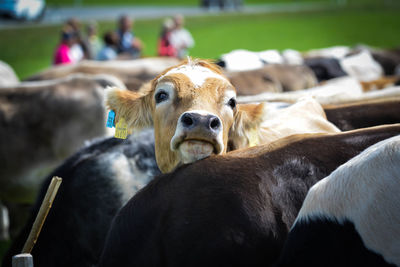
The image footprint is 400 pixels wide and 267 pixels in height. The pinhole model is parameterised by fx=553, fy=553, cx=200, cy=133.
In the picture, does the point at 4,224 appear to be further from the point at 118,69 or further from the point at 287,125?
the point at 287,125

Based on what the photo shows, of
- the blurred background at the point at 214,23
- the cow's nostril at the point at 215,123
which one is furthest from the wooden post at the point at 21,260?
the blurred background at the point at 214,23

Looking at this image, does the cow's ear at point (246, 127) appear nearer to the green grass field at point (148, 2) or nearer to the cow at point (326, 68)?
the cow at point (326, 68)

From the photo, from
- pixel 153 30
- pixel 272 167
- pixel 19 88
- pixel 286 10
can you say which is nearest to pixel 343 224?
pixel 272 167

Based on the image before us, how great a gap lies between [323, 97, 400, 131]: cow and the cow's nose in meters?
1.30

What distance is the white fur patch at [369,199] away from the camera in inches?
70.0

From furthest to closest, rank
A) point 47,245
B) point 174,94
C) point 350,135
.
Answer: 1. point 47,245
2. point 174,94
3. point 350,135

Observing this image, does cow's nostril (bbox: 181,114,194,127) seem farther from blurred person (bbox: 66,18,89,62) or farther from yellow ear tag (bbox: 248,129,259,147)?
blurred person (bbox: 66,18,89,62)

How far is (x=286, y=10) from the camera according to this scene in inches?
1046

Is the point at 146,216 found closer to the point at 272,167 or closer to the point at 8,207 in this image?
the point at 272,167

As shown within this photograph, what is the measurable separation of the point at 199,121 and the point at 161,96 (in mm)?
508

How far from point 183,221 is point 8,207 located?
174 inches

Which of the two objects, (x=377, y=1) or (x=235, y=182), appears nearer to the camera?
(x=235, y=182)

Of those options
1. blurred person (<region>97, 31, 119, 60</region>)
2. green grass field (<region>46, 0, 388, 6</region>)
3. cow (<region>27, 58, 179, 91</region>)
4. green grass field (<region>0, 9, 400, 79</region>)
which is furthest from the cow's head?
green grass field (<region>46, 0, 388, 6</region>)

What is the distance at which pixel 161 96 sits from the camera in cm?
296
